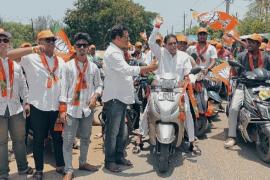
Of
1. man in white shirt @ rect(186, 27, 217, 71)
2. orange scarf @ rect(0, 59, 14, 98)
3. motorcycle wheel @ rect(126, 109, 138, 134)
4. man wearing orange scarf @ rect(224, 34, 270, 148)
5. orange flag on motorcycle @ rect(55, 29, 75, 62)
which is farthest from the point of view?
man in white shirt @ rect(186, 27, 217, 71)

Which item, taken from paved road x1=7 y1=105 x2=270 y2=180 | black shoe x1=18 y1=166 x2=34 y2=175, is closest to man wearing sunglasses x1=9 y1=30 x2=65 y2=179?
black shoe x1=18 y1=166 x2=34 y2=175

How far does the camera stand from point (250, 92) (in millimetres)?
5746

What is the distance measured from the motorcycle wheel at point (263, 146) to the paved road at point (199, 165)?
0.11 m

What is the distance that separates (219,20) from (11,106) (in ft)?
18.5

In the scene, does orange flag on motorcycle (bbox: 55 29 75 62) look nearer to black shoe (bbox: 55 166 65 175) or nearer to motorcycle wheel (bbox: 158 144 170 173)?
black shoe (bbox: 55 166 65 175)

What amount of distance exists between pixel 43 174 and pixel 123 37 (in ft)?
7.28

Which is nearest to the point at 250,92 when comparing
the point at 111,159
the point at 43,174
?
the point at 111,159

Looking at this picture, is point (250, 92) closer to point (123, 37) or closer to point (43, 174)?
point (123, 37)

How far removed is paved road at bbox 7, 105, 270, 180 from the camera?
4887 mm

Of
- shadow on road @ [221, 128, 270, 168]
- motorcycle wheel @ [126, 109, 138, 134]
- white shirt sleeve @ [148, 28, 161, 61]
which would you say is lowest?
shadow on road @ [221, 128, 270, 168]

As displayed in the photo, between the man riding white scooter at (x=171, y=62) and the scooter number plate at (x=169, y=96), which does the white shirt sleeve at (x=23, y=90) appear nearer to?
the man riding white scooter at (x=171, y=62)

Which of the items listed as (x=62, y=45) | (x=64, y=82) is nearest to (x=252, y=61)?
(x=64, y=82)

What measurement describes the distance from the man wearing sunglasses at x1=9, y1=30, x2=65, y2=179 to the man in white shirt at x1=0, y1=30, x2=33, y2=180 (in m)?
0.14

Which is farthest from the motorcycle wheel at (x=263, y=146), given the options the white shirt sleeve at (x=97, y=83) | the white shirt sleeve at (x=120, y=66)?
the white shirt sleeve at (x=97, y=83)
